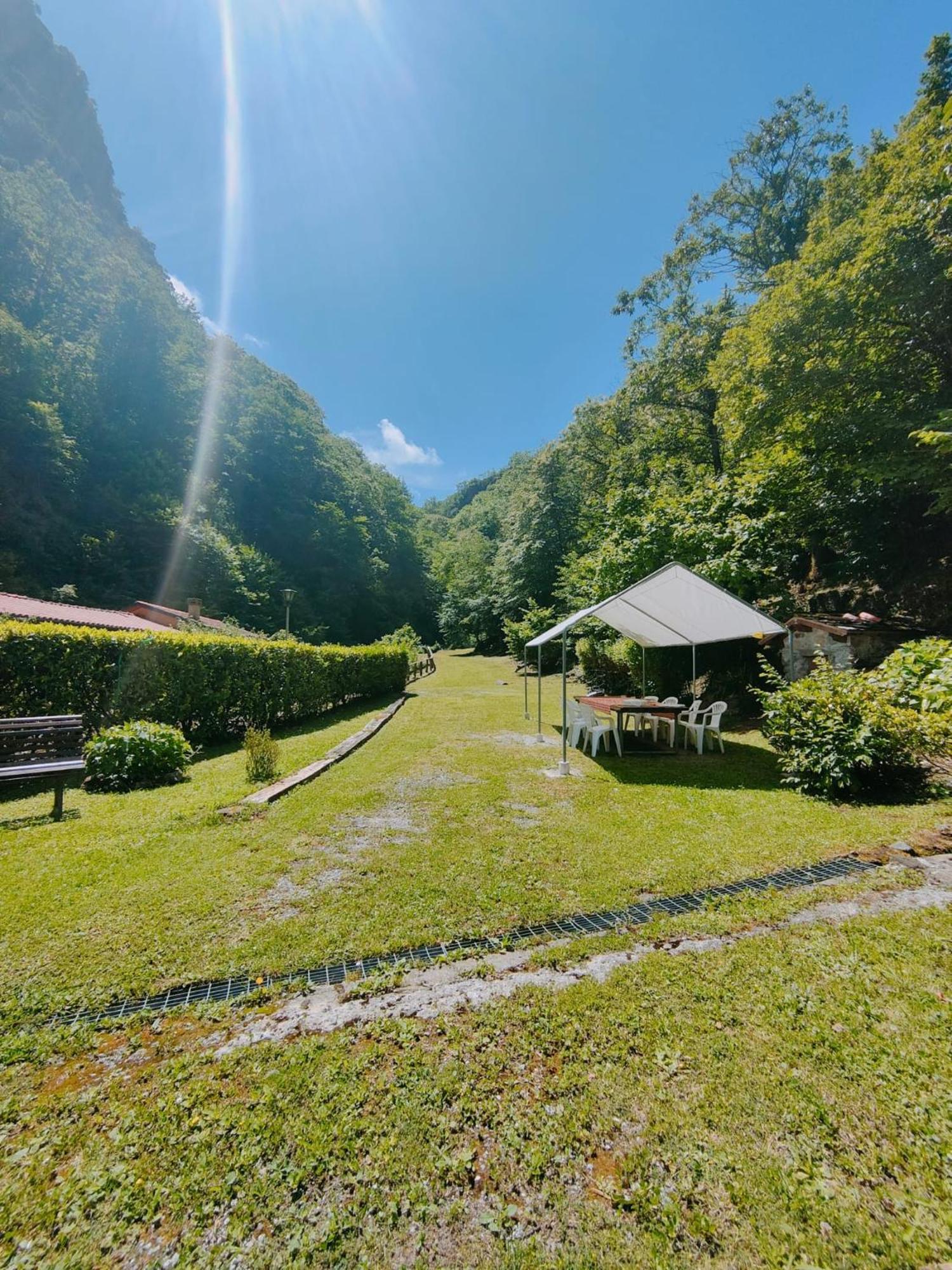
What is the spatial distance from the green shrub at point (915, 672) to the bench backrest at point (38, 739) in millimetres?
9319

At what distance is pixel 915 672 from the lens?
5.68 metres

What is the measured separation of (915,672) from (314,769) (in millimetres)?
7578

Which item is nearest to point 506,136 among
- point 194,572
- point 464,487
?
point 194,572

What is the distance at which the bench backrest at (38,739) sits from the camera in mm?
5105

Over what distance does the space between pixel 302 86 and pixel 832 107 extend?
1772cm

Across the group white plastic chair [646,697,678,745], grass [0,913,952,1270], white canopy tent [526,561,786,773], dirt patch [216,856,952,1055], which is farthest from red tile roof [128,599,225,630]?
grass [0,913,952,1270]

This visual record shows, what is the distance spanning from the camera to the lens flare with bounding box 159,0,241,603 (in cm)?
1118

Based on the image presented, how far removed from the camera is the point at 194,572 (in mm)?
28812

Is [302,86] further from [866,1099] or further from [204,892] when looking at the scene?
[866,1099]

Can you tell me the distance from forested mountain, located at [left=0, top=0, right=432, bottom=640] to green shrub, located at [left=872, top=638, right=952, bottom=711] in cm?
3078

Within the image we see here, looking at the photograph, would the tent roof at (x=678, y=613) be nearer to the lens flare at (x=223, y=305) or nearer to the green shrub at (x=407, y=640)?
the lens flare at (x=223, y=305)

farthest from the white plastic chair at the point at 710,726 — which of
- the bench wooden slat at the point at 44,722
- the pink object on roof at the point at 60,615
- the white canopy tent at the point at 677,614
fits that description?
the pink object on roof at the point at 60,615

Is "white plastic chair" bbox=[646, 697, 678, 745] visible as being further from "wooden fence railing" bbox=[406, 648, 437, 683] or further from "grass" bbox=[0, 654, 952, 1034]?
"wooden fence railing" bbox=[406, 648, 437, 683]

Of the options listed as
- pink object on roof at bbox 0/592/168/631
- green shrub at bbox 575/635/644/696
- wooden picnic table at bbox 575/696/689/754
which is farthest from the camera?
green shrub at bbox 575/635/644/696
